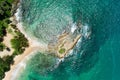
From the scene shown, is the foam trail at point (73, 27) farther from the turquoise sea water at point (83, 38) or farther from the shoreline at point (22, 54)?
the shoreline at point (22, 54)

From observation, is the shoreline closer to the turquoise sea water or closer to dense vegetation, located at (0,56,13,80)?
dense vegetation, located at (0,56,13,80)

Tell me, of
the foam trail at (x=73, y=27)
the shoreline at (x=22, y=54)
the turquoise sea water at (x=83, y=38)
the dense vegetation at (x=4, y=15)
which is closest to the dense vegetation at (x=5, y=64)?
the shoreline at (x=22, y=54)

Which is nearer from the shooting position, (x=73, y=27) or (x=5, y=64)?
(x=5, y=64)

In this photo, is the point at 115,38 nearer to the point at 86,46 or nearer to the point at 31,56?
the point at 86,46

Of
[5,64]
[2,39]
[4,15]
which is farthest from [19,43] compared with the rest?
[4,15]

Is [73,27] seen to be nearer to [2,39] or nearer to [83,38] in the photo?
[83,38]

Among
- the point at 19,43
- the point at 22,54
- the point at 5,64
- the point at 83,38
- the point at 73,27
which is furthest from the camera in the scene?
the point at 83,38

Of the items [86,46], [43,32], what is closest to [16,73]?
[43,32]

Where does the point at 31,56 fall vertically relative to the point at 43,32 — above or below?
below
